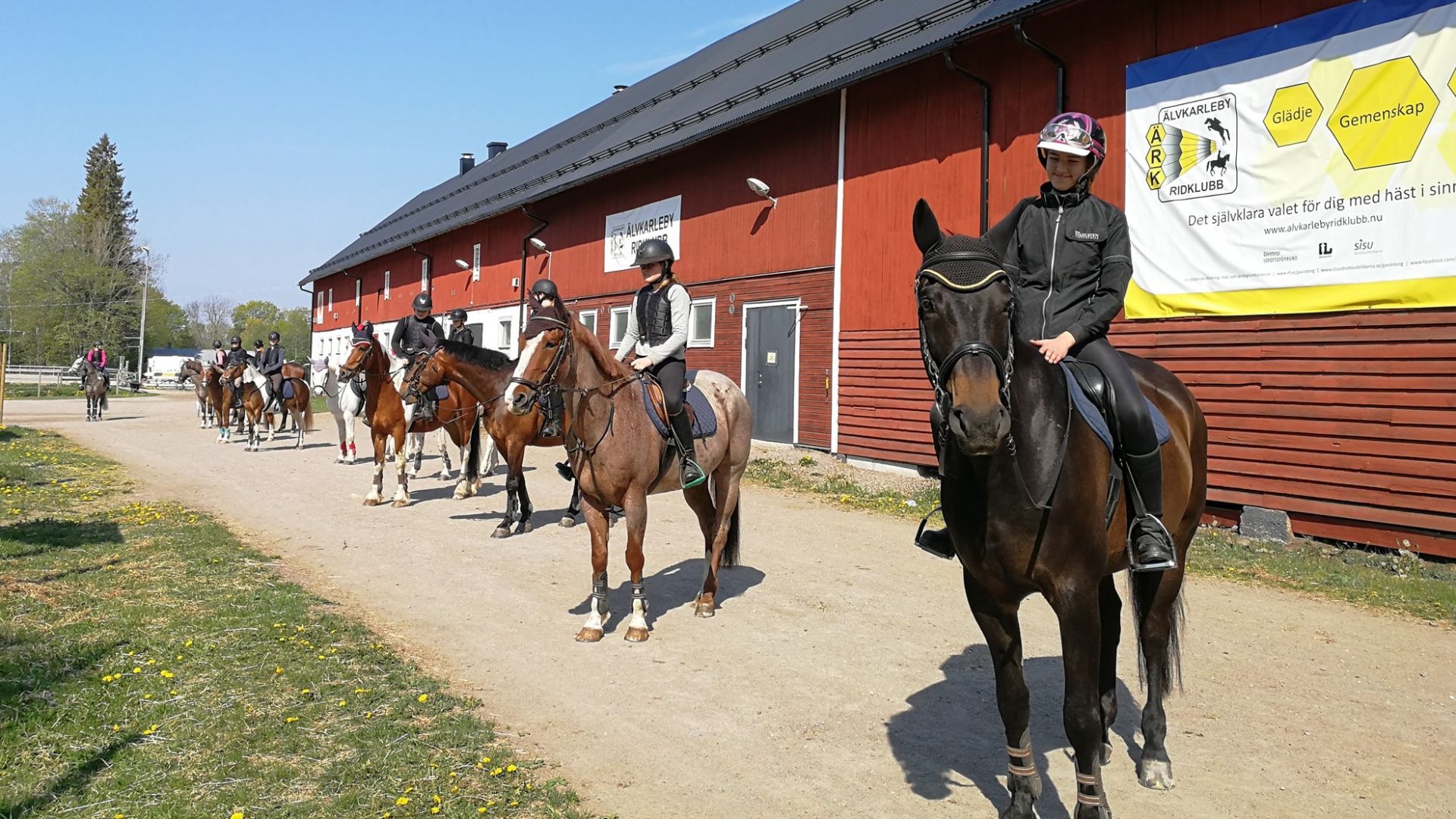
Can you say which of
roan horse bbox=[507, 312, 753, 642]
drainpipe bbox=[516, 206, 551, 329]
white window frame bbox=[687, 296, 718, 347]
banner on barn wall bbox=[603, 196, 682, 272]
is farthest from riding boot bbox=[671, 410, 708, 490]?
drainpipe bbox=[516, 206, 551, 329]

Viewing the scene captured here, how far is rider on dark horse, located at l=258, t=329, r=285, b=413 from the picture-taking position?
67.2ft

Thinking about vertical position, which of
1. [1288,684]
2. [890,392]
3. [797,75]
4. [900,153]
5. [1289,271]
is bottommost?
[1288,684]

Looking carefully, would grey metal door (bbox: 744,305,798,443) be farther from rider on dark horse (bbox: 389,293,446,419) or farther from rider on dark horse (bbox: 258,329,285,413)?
rider on dark horse (bbox: 258,329,285,413)

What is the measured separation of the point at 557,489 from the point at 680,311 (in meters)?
7.97

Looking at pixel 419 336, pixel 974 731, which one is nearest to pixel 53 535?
pixel 419 336

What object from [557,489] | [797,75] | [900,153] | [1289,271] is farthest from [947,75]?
[557,489]

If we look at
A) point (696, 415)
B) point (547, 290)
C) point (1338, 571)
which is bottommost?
point (1338, 571)

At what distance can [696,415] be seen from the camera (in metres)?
7.29

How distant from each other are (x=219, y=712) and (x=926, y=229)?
4.23 meters

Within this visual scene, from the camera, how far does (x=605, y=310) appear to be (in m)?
24.6

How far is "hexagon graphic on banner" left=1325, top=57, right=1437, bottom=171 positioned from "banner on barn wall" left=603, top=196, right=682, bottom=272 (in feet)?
46.2

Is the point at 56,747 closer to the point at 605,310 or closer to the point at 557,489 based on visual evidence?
the point at 557,489

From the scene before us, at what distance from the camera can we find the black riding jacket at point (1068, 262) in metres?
3.80

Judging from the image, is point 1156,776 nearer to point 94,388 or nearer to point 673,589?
point 673,589
